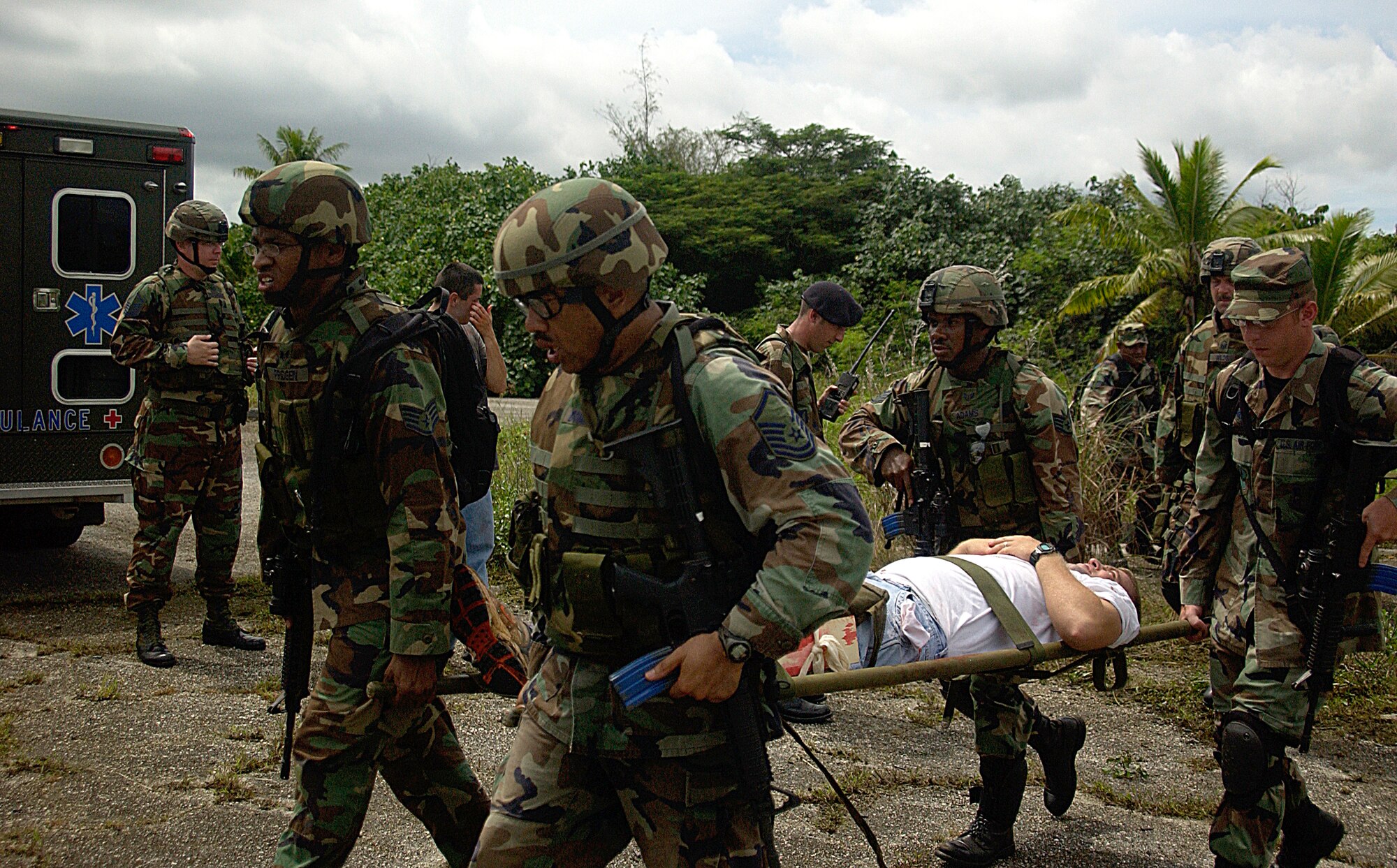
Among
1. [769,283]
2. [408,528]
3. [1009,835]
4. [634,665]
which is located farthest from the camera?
[769,283]

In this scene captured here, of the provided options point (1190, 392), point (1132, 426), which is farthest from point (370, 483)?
point (1132, 426)

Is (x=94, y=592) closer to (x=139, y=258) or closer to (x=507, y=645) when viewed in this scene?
(x=139, y=258)

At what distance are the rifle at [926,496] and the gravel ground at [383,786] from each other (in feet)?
3.24

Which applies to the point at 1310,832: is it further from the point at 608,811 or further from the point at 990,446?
the point at 608,811

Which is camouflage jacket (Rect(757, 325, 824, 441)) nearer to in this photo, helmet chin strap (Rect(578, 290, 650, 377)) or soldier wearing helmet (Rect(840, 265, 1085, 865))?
soldier wearing helmet (Rect(840, 265, 1085, 865))

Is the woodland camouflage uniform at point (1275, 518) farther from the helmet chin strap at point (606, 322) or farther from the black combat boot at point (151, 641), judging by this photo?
the black combat boot at point (151, 641)

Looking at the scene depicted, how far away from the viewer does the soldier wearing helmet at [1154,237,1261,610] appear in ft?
15.1

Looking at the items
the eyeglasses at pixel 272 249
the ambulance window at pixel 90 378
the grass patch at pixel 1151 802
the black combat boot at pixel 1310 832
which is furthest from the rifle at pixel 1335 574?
the ambulance window at pixel 90 378

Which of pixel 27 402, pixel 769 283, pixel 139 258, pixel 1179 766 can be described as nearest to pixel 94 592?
pixel 27 402

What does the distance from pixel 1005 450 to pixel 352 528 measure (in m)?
2.57

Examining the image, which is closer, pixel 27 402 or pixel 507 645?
pixel 507 645

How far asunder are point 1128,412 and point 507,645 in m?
7.91

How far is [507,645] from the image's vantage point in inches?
122

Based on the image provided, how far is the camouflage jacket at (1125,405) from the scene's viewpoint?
28.9 ft
